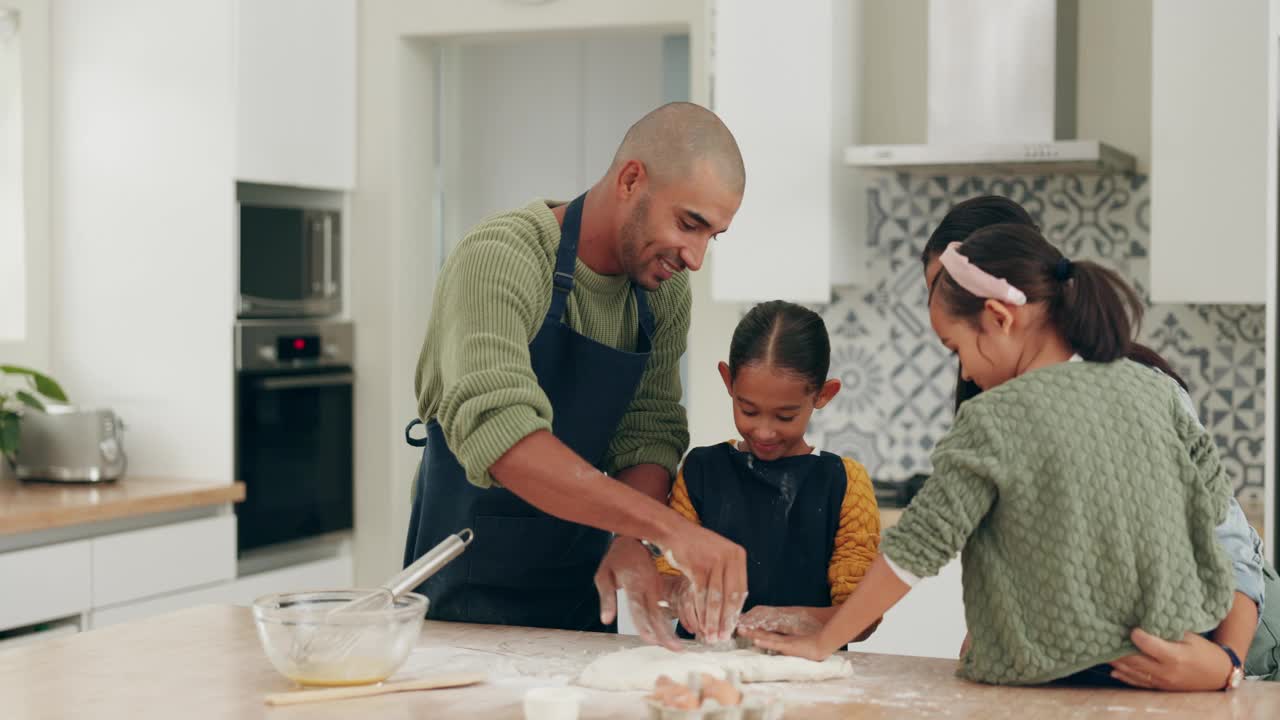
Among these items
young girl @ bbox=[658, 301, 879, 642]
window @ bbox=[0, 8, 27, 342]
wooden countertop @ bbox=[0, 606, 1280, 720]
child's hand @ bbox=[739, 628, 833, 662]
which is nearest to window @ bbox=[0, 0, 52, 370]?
window @ bbox=[0, 8, 27, 342]

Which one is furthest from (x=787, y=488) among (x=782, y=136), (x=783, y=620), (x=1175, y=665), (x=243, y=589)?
(x=243, y=589)

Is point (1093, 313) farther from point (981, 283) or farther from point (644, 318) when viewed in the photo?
point (644, 318)

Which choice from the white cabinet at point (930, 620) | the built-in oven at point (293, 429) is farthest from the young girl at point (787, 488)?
the built-in oven at point (293, 429)

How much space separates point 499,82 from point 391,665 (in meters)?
3.63

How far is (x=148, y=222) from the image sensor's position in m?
3.60

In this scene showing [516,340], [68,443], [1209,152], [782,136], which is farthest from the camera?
[68,443]

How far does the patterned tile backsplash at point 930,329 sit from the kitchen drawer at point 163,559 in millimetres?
1506

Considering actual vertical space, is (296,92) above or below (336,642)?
above

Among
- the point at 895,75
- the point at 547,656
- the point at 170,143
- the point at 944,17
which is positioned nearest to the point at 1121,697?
the point at 547,656

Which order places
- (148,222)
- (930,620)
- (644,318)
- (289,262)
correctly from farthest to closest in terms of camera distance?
1. (289,262)
2. (148,222)
3. (930,620)
4. (644,318)

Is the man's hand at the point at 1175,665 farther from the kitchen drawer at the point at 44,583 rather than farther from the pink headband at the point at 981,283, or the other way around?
the kitchen drawer at the point at 44,583

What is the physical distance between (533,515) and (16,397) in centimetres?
191

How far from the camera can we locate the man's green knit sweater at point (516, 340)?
1642mm

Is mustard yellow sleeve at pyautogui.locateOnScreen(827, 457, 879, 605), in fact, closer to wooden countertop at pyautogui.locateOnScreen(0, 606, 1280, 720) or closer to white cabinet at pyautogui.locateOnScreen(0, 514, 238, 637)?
wooden countertop at pyautogui.locateOnScreen(0, 606, 1280, 720)
